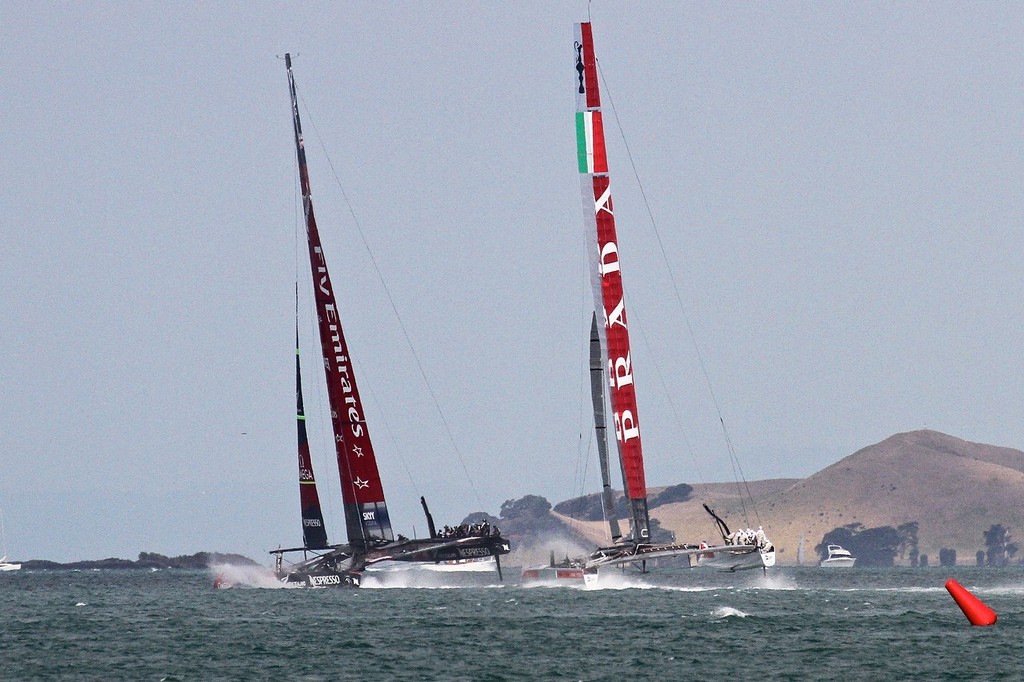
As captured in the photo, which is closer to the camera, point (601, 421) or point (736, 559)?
point (736, 559)

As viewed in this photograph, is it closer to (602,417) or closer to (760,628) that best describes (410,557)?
(602,417)

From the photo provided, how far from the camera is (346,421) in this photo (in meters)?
91.0

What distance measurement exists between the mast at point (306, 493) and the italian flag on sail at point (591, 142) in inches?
1055

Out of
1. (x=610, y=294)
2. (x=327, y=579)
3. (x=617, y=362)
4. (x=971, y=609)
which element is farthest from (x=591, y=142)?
(x=971, y=609)

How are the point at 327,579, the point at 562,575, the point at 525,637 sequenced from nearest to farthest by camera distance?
the point at 525,637
the point at 562,575
the point at 327,579

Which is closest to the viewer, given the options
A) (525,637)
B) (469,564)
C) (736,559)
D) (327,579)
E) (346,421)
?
(525,637)

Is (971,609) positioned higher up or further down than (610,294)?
further down

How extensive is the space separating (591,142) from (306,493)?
1199 inches

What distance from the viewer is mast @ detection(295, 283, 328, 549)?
9694cm

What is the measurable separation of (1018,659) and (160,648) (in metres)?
26.2

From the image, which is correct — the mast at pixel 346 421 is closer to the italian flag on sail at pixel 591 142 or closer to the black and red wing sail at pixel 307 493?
the black and red wing sail at pixel 307 493

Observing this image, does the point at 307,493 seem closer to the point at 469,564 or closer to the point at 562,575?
the point at 469,564

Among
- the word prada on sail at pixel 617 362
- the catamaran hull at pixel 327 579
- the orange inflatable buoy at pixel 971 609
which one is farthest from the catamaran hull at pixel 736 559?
the catamaran hull at pixel 327 579

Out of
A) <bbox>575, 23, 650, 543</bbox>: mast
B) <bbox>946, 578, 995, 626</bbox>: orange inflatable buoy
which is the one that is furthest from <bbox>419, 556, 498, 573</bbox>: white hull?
<bbox>946, 578, 995, 626</bbox>: orange inflatable buoy
